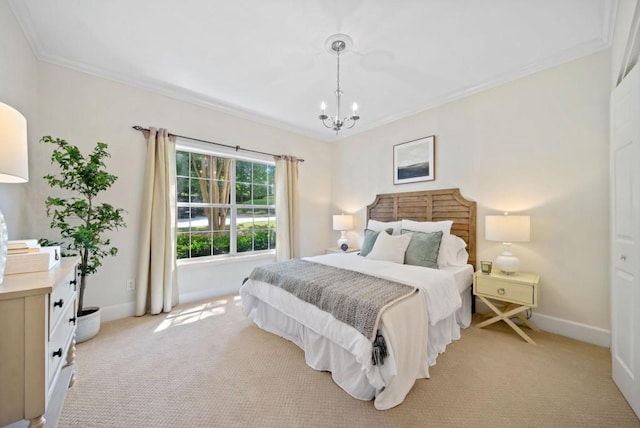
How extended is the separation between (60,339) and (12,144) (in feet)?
3.14

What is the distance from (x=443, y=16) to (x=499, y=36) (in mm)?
626

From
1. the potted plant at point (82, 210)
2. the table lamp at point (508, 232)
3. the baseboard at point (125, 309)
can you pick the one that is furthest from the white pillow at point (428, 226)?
the potted plant at point (82, 210)

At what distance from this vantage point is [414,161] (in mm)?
3559

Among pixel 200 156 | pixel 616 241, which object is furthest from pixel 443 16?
pixel 200 156

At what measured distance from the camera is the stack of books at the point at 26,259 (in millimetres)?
1120

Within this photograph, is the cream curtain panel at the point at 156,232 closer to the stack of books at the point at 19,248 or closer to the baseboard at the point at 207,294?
the baseboard at the point at 207,294

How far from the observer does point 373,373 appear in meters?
1.52

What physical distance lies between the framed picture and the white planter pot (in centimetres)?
389

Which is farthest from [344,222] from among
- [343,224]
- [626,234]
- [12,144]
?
[12,144]

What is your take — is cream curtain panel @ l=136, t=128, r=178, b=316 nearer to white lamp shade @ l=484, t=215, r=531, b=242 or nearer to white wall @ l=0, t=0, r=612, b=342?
white wall @ l=0, t=0, r=612, b=342

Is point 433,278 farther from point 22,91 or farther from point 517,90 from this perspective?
point 22,91

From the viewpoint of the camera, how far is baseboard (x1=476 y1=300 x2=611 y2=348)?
2178 mm

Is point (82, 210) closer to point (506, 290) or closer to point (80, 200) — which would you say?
point (80, 200)

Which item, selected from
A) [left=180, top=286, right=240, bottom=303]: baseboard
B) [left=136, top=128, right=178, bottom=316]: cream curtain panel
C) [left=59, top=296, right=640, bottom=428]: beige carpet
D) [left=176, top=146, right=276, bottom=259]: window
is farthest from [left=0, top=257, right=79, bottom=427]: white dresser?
[left=176, top=146, right=276, bottom=259]: window
